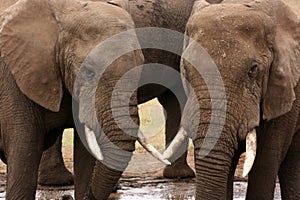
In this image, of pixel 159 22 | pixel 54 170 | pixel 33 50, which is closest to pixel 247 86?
pixel 33 50

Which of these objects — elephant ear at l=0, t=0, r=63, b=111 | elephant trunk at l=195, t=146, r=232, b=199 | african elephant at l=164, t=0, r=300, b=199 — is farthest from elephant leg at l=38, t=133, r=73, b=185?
elephant trunk at l=195, t=146, r=232, b=199

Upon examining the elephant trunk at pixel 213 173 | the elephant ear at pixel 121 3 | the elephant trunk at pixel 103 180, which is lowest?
the elephant trunk at pixel 103 180

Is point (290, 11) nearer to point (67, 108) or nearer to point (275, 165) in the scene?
point (275, 165)

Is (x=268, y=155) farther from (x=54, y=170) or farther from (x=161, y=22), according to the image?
(x=54, y=170)

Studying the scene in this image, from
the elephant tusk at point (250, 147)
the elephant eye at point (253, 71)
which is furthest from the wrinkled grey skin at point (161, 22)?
the elephant tusk at point (250, 147)

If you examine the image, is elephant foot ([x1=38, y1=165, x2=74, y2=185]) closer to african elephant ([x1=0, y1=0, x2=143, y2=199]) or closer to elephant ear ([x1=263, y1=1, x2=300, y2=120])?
african elephant ([x1=0, y1=0, x2=143, y2=199])

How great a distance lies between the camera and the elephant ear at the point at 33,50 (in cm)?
692

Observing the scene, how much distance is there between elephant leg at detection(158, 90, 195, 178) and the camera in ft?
30.5

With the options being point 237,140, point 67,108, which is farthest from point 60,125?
point 237,140

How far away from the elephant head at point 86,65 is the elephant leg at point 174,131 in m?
2.22

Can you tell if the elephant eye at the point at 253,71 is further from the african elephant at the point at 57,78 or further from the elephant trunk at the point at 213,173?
the african elephant at the point at 57,78

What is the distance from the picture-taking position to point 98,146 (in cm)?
653

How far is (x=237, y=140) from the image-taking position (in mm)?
6230

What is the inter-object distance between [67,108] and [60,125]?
0.13 metres
